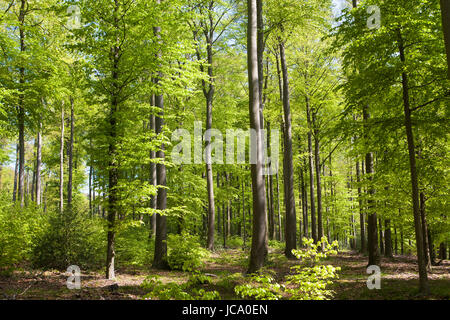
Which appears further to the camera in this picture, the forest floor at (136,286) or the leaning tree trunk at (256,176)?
the leaning tree trunk at (256,176)

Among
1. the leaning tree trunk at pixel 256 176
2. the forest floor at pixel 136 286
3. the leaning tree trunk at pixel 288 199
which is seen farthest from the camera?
the leaning tree trunk at pixel 288 199

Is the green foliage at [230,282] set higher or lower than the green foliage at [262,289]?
lower

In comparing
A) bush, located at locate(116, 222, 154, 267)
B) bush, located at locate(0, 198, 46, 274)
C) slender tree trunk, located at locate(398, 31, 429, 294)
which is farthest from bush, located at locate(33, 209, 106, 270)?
slender tree trunk, located at locate(398, 31, 429, 294)

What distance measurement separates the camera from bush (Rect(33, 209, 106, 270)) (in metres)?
8.98

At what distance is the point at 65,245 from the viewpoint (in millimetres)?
9172

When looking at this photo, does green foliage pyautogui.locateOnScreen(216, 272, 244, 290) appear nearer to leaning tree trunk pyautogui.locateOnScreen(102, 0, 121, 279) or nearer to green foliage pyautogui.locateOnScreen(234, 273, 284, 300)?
green foliage pyautogui.locateOnScreen(234, 273, 284, 300)

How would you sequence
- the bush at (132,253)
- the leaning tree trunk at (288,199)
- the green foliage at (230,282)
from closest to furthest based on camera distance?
1. the green foliage at (230,282)
2. the bush at (132,253)
3. the leaning tree trunk at (288,199)

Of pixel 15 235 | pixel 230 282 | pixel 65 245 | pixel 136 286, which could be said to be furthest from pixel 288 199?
pixel 15 235

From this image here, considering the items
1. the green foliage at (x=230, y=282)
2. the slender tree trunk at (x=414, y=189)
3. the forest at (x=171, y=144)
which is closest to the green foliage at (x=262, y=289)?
the forest at (x=171, y=144)

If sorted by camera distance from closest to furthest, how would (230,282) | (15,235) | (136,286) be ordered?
(136,286)
(230,282)
(15,235)

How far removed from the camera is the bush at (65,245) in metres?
8.98

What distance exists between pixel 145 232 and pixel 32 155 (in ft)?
71.8

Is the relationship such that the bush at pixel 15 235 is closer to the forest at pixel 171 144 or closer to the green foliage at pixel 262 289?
the forest at pixel 171 144

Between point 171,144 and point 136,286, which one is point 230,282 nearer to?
point 136,286
